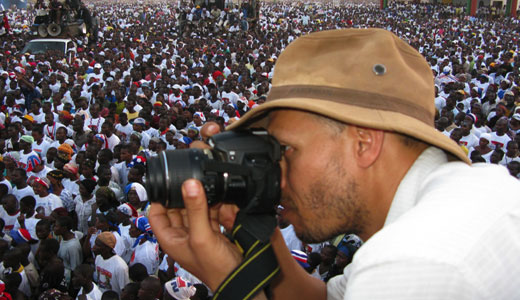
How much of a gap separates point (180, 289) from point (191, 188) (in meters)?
2.51

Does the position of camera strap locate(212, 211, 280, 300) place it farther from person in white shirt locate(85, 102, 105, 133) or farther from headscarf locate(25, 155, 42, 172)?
person in white shirt locate(85, 102, 105, 133)

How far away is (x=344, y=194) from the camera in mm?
1171

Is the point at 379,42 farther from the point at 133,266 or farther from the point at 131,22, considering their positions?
the point at 131,22

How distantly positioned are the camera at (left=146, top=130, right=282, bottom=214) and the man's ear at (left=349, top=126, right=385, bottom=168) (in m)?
0.23

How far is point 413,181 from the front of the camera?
1152 millimetres

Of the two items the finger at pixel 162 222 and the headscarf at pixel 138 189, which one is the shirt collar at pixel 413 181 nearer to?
the finger at pixel 162 222

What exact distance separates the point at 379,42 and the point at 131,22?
27561 mm

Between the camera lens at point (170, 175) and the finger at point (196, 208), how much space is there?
0.06m

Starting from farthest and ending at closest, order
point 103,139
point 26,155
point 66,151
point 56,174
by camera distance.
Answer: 1. point 103,139
2. point 26,155
3. point 66,151
4. point 56,174

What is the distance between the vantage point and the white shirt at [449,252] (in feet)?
2.68

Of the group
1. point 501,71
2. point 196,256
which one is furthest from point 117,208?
point 501,71

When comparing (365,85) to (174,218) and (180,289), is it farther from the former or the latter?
(180,289)

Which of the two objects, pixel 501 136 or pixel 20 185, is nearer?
pixel 20 185

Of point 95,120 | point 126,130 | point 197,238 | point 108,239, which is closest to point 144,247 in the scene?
point 108,239
